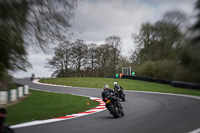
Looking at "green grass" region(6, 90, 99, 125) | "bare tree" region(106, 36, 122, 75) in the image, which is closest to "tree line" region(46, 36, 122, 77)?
"bare tree" region(106, 36, 122, 75)

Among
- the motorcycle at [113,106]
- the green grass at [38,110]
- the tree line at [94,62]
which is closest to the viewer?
the green grass at [38,110]

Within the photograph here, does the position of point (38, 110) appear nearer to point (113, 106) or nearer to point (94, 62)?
point (113, 106)

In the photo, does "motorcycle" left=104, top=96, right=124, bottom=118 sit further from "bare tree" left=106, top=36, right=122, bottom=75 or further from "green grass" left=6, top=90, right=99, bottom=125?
"bare tree" left=106, top=36, right=122, bottom=75

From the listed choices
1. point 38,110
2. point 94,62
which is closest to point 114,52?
point 94,62

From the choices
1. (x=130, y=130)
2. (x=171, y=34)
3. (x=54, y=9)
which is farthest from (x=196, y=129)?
(x=54, y=9)

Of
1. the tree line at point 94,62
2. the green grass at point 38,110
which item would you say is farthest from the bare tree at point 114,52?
the green grass at point 38,110

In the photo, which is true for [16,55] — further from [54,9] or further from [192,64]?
[192,64]

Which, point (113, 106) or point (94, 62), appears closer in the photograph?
point (113, 106)

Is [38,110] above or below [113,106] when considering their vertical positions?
below

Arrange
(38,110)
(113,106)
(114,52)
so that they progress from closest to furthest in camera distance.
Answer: (113,106), (38,110), (114,52)

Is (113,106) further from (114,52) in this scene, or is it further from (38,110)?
(114,52)

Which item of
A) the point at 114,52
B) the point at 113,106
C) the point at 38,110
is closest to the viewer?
the point at 113,106

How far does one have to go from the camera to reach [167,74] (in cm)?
430

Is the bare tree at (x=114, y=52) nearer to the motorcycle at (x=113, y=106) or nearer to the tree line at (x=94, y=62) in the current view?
the tree line at (x=94, y=62)
